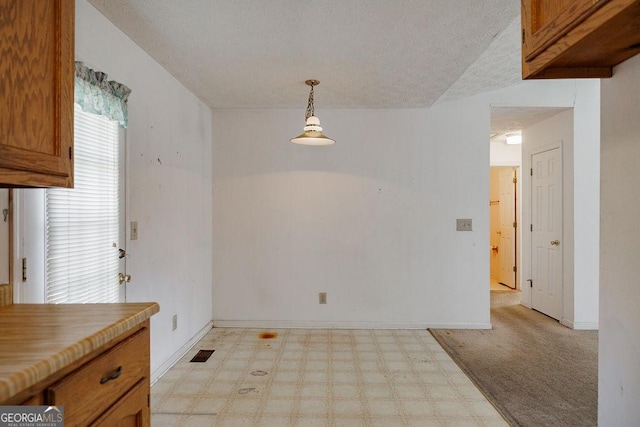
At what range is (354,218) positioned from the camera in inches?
159

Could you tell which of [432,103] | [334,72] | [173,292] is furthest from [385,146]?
[173,292]

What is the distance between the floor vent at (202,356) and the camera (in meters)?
3.11

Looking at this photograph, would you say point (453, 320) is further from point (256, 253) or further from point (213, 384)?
point (213, 384)

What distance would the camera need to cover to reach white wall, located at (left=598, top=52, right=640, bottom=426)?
138 centimetres

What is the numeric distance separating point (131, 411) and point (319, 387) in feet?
5.43

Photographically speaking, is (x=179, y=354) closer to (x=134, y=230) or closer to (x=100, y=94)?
(x=134, y=230)

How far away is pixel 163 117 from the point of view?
2.87 meters

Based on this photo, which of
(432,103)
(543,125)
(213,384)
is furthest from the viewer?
(543,125)

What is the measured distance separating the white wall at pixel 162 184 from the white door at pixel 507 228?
4985 mm

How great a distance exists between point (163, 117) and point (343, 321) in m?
2.72

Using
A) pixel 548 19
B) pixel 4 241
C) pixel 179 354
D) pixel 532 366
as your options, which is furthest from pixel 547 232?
pixel 4 241

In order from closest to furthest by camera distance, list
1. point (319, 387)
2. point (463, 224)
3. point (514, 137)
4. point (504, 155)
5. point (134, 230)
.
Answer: point (134, 230), point (319, 387), point (463, 224), point (514, 137), point (504, 155)

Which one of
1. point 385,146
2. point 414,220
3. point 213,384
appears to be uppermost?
point 385,146

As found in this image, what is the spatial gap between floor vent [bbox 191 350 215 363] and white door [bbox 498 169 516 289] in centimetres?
504
